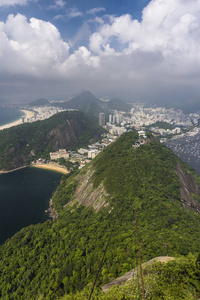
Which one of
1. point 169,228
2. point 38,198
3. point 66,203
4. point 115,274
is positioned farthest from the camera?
point 38,198

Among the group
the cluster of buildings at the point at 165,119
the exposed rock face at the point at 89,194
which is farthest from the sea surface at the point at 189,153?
the cluster of buildings at the point at 165,119

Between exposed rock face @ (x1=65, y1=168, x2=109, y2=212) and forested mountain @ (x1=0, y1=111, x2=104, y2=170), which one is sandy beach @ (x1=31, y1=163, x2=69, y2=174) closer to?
forested mountain @ (x1=0, y1=111, x2=104, y2=170)

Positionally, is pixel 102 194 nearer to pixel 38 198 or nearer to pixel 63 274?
pixel 63 274

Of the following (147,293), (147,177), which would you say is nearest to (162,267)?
(147,293)

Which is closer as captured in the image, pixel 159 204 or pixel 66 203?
pixel 159 204

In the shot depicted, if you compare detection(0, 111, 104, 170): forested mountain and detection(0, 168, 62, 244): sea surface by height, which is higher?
detection(0, 111, 104, 170): forested mountain

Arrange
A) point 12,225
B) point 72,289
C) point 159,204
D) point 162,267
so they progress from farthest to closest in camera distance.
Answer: point 12,225
point 159,204
point 72,289
point 162,267

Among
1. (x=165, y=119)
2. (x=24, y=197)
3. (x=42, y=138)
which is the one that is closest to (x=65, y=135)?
(x=42, y=138)

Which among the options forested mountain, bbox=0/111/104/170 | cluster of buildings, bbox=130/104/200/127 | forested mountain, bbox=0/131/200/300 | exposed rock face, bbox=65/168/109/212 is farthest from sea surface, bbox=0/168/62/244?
cluster of buildings, bbox=130/104/200/127
